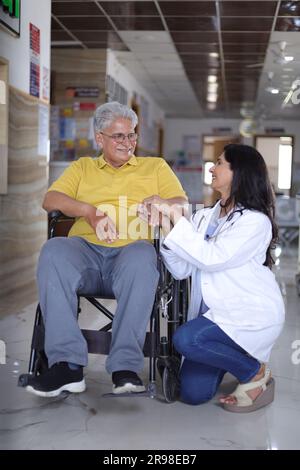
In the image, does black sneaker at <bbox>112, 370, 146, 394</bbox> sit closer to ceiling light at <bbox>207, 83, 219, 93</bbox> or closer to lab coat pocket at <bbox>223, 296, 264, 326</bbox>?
lab coat pocket at <bbox>223, 296, 264, 326</bbox>

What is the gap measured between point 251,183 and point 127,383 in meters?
0.88

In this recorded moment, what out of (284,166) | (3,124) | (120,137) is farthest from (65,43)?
(284,166)

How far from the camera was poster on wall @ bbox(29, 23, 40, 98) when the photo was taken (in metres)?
4.88

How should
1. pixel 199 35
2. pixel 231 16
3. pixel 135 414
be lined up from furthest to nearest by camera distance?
pixel 199 35 → pixel 231 16 → pixel 135 414

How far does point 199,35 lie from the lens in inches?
281

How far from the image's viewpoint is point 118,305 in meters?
2.40

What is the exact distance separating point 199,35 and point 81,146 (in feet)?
6.75

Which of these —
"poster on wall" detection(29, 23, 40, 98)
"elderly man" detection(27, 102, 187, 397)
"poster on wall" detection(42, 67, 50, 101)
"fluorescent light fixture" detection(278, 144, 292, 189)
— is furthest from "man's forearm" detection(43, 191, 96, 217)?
"fluorescent light fixture" detection(278, 144, 292, 189)

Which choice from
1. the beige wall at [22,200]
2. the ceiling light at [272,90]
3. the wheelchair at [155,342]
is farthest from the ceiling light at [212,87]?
the wheelchair at [155,342]

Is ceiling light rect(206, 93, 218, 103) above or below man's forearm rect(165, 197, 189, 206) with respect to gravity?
above

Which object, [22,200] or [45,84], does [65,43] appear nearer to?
[45,84]

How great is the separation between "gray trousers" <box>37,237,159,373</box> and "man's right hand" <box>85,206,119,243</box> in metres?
0.10

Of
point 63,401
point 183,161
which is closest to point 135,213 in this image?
point 63,401

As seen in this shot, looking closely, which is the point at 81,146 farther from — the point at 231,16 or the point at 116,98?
the point at 231,16
